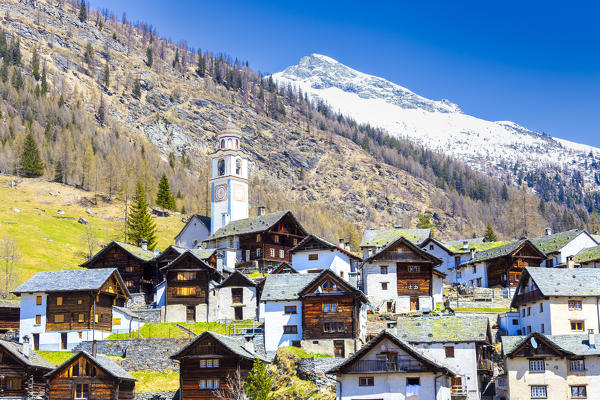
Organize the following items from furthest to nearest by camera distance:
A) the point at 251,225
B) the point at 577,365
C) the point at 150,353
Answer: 1. the point at 251,225
2. the point at 150,353
3. the point at 577,365

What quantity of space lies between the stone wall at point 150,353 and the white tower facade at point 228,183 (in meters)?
51.5

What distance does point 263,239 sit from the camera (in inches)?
4338

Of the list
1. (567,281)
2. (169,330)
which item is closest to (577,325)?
(567,281)

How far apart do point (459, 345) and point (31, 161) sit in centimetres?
13852

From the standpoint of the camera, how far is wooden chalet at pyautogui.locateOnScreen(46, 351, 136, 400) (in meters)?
64.4

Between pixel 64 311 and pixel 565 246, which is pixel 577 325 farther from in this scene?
pixel 64 311

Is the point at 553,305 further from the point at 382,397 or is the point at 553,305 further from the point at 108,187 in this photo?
the point at 108,187

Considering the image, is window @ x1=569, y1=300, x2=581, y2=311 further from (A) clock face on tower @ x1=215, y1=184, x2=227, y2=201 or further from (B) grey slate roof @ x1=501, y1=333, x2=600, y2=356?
(A) clock face on tower @ x1=215, y1=184, x2=227, y2=201

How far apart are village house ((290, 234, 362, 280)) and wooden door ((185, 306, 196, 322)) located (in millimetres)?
16649

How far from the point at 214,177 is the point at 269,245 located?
81.1 ft

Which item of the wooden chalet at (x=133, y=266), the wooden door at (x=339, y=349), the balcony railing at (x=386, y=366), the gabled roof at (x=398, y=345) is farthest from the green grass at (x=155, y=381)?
the wooden chalet at (x=133, y=266)

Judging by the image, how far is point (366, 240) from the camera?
4168 inches

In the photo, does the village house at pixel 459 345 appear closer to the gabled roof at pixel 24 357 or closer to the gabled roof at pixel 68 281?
the gabled roof at pixel 68 281

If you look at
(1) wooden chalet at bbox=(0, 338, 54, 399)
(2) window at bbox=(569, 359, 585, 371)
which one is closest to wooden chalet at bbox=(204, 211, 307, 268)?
(1) wooden chalet at bbox=(0, 338, 54, 399)
